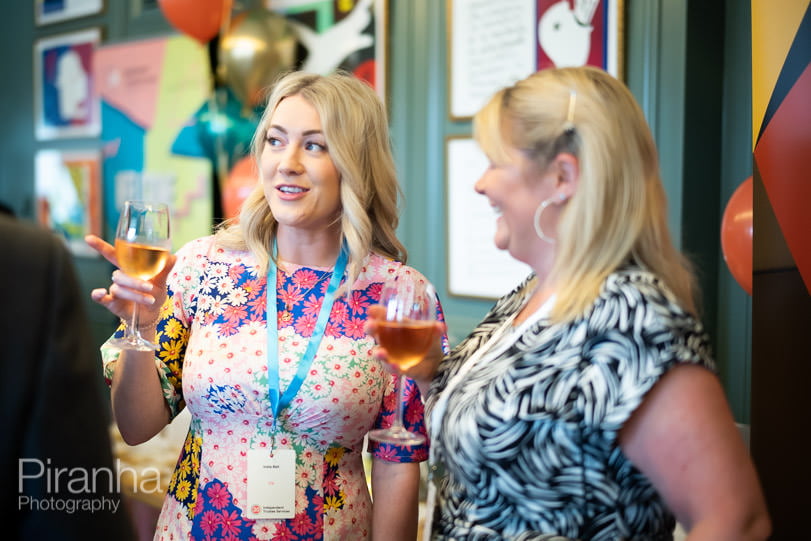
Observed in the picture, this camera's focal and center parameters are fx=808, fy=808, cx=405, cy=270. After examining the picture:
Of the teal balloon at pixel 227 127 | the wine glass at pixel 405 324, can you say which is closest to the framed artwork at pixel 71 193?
the teal balloon at pixel 227 127

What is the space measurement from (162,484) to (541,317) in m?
3.61

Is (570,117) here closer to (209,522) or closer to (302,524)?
(302,524)

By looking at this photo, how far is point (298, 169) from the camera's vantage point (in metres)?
1.78

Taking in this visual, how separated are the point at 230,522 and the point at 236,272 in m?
0.55

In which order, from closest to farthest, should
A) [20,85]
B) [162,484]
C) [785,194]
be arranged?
[785,194] < [162,484] < [20,85]

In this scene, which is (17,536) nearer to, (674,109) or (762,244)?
(762,244)

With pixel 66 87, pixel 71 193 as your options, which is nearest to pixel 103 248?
pixel 71 193

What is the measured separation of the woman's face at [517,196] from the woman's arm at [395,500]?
0.63m

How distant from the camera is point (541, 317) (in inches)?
53.1

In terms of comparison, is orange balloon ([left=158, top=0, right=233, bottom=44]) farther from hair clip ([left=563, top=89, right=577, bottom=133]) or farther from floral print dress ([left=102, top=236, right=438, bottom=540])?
hair clip ([left=563, top=89, right=577, bottom=133])

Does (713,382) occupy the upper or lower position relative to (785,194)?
lower

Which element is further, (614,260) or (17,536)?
(614,260)

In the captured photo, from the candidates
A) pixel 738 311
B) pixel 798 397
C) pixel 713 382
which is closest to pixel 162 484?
pixel 738 311

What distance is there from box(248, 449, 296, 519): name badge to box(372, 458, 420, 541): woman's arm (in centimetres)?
20
